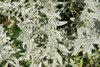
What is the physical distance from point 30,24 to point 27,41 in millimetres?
209

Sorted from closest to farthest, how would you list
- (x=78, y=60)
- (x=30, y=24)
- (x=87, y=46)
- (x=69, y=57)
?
(x=87, y=46) < (x=30, y=24) < (x=69, y=57) < (x=78, y=60)

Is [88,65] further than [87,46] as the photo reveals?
Yes

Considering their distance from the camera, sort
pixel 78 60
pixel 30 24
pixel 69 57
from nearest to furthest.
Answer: pixel 30 24, pixel 69 57, pixel 78 60

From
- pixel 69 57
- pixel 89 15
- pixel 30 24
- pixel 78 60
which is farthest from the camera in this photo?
pixel 78 60

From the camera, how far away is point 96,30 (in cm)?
186

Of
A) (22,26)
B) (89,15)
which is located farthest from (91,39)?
(22,26)

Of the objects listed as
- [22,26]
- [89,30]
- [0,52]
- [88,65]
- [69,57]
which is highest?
[22,26]

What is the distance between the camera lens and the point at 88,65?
2609mm

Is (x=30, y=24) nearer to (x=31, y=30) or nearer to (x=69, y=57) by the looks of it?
(x=31, y=30)

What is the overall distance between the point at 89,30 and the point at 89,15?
15 cm

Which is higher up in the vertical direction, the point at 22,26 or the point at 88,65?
the point at 22,26

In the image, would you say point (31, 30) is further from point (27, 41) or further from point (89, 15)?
point (89, 15)

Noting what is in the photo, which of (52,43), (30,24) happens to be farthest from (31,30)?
(52,43)

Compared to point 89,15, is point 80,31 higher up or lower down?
lower down
